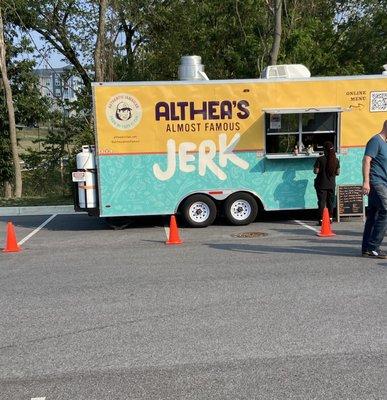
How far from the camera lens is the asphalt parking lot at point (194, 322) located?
381cm

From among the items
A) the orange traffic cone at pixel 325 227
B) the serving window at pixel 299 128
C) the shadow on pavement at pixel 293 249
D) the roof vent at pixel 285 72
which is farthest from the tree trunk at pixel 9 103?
the orange traffic cone at pixel 325 227

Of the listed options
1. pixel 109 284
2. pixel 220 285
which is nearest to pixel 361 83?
pixel 220 285

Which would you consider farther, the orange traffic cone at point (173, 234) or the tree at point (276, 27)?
the tree at point (276, 27)

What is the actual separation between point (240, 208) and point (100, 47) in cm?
1109

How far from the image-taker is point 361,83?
10828 millimetres

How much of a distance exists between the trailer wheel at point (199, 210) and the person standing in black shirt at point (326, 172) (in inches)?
87.1

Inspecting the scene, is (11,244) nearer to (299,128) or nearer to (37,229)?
(37,229)

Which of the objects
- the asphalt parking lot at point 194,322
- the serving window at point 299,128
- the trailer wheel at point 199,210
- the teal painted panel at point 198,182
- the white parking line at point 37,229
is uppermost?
the serving window at point 299,128

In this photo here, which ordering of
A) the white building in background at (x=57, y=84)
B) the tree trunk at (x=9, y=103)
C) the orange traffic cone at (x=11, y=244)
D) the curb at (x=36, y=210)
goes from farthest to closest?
1. the white building in background at (x=57, y=84)
2. the tree trunk at (x=9, y=103)
3. the curb at (x=36, y=210)
4. the orange traffic cone at (x=11, y=244)

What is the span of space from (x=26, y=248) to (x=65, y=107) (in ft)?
56.3

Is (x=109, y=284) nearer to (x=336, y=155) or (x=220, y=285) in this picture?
(x=220, y=285)

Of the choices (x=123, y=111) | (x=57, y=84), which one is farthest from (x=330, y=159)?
(x=57, y=84)

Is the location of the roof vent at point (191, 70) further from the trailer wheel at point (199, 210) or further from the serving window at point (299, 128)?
the trailer wheel at point (199, 210)

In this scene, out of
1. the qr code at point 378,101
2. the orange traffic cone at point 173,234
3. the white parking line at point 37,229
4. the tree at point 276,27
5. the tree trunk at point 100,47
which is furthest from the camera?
the tree trunk at point 100,47
